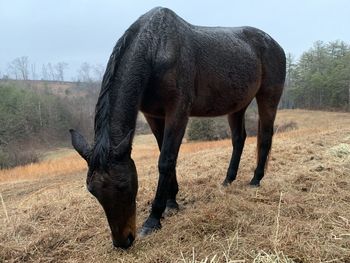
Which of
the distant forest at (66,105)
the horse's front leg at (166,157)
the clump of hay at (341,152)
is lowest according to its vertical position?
the distant forest at (66,105)

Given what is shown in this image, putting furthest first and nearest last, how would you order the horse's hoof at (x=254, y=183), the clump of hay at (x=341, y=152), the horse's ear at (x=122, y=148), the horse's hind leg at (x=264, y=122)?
the clump of hay at (x=341, y=152) < the horse's hind leg at (x=264, y=122) < the horse's hoof at (x=254, y=183) < the horse's ear at (x=122, y=148)

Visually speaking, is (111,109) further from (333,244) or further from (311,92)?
(311,92)

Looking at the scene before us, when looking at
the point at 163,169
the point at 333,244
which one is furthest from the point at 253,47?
the point at 333,244

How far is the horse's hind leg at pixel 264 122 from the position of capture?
5.43 m

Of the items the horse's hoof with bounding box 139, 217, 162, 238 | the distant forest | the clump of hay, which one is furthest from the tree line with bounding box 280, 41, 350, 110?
the horse's hoof with bounding box 139, 217, 162, 238

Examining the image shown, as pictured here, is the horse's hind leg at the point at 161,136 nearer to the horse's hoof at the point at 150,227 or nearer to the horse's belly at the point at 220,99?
the horse's belly at the point at 220,99

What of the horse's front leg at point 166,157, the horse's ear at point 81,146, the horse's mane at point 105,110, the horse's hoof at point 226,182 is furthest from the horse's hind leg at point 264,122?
the horse's ear at point 81,146

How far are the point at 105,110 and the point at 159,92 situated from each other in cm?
66

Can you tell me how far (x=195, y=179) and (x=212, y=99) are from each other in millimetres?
2081

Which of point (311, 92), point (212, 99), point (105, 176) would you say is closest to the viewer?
point (105, 176)

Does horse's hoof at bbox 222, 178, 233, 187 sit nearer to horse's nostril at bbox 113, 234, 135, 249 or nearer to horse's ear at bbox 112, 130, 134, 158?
horse's nostril at bbox 113, 234, 135, 249

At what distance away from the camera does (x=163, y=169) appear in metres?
3.68

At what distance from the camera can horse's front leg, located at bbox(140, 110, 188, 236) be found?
3.62 m

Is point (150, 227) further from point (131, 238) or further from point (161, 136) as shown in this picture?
point (161, 136)
